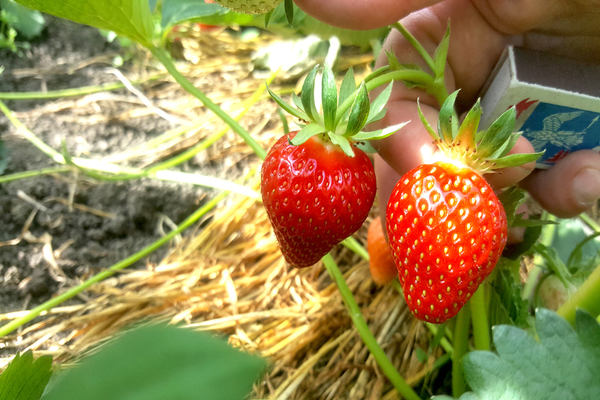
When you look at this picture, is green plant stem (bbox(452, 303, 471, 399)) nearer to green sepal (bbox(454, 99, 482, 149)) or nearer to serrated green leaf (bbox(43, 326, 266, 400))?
green sepal (bbox(454, 99, 482, 149))

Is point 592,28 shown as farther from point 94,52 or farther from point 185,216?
point 94,52

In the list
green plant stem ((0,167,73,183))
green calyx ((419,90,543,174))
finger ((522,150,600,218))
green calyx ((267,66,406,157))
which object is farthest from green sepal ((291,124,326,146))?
green plant stem ((0,167,73,183))

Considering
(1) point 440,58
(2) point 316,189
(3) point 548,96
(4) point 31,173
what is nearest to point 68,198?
(4) point 31,173

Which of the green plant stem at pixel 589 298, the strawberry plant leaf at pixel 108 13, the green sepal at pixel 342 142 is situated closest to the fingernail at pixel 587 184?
the green plant stem at pixel 589 298

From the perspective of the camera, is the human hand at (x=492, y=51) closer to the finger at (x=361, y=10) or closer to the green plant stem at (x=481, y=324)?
the finger at (x=361, y=10)

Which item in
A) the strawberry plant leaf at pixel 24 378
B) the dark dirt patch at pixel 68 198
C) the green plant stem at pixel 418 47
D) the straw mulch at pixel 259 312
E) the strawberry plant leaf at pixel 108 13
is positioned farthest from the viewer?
the dark dirt patch at pixel 68 198

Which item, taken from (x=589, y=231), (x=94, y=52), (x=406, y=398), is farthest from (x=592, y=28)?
(x=94, y=52)

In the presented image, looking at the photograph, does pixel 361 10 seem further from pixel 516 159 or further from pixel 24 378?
pixel 24 378
